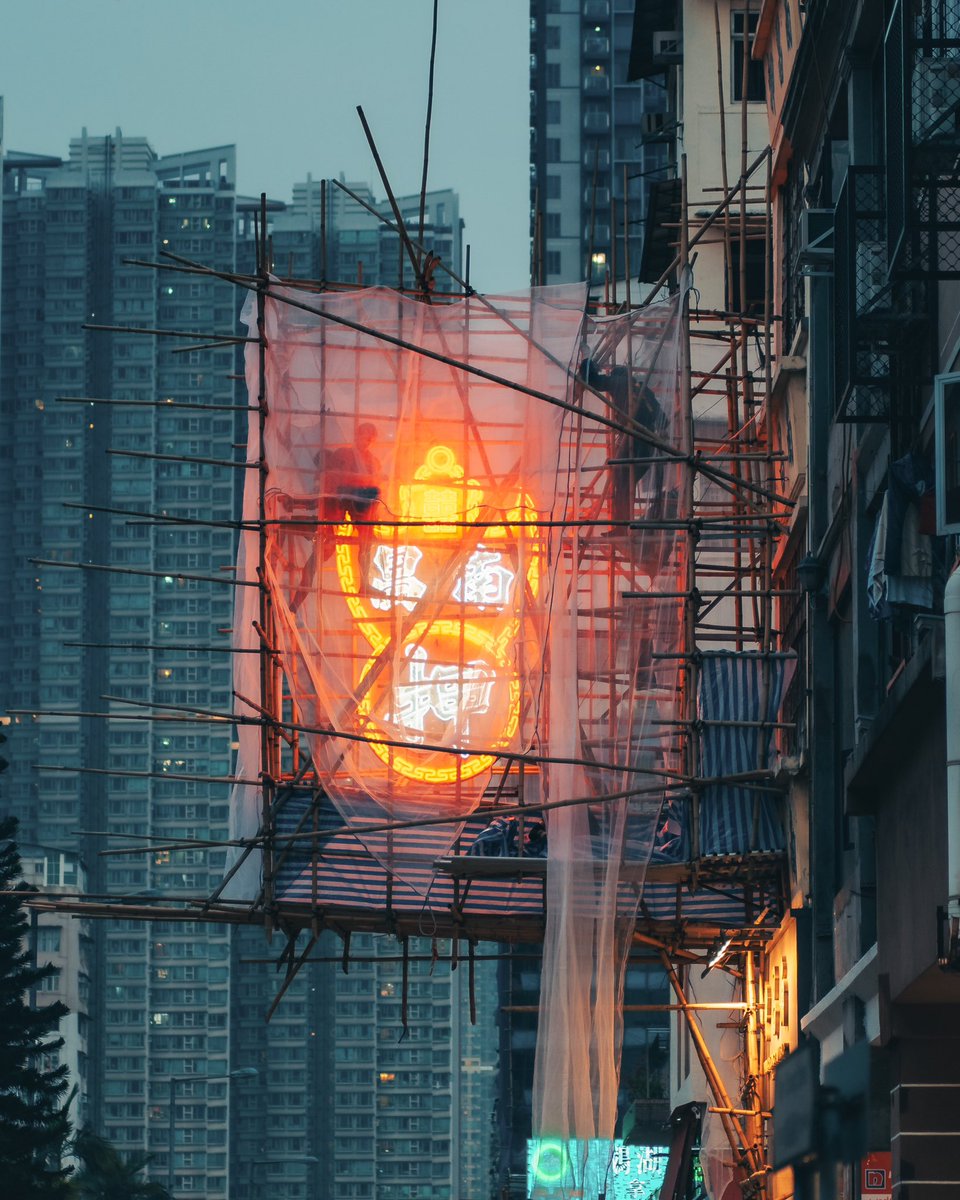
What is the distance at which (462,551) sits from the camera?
1029 inches

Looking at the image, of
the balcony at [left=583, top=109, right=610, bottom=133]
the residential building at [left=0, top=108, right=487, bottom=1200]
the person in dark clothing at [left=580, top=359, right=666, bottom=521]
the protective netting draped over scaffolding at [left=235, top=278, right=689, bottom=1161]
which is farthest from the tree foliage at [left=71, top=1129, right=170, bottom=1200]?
the balcony at [left=583, top=109, right=610, bottom=133]

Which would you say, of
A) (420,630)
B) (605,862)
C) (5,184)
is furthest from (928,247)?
(5,184)

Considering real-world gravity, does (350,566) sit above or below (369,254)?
below

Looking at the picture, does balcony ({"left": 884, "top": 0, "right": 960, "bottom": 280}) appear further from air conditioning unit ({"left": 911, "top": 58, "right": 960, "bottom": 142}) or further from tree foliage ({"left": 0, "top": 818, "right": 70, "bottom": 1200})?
tree foliage ({"left": 0, "top": 818, "right": 70, "bottom": 1200})

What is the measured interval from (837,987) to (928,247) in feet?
23.4

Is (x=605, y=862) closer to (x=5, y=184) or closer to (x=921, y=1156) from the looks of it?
(x=921, y=1156)

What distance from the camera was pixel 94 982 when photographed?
12938 centimetres

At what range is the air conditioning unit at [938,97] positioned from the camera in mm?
13984

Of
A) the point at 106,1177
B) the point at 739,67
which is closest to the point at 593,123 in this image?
the point at 106,1177

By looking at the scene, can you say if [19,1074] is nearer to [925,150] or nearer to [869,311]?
[869,311]

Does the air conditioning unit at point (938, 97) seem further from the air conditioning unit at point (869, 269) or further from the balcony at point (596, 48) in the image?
the balcony at point (596, 48)

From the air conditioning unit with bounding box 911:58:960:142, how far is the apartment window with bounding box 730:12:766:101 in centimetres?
2560

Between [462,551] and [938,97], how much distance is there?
12599mm

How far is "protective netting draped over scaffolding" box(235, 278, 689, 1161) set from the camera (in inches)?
976
